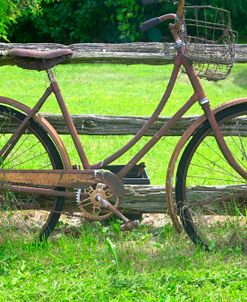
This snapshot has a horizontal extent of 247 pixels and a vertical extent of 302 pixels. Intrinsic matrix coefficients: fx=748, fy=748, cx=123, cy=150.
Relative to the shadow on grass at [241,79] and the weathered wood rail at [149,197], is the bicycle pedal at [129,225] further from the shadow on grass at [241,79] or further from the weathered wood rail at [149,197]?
the shadow on grass at [241,79]

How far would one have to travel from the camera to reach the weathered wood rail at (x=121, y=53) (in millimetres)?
5184

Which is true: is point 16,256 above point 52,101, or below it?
below

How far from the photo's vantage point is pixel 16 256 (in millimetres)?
4586

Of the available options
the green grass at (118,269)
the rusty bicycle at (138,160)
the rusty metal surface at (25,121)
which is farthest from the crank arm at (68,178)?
the green grass at (118,269)

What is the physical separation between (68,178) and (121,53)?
1.05 meters

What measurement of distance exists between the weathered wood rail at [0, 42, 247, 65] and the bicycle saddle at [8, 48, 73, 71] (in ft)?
1.62

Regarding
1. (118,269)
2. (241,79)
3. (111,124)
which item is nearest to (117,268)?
(118,269)

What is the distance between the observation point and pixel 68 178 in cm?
468

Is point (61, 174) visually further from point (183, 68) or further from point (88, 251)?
point (183, 68)

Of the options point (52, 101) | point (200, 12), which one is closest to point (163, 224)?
point (52, 101)

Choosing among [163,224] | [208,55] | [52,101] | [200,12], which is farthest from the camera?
[200,12]

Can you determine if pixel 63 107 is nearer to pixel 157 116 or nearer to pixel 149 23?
pixel 157 116

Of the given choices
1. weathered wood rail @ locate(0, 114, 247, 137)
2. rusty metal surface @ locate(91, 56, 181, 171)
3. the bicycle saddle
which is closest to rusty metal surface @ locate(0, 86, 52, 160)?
the bicycle saddle

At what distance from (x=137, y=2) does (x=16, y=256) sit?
43.8 feet
